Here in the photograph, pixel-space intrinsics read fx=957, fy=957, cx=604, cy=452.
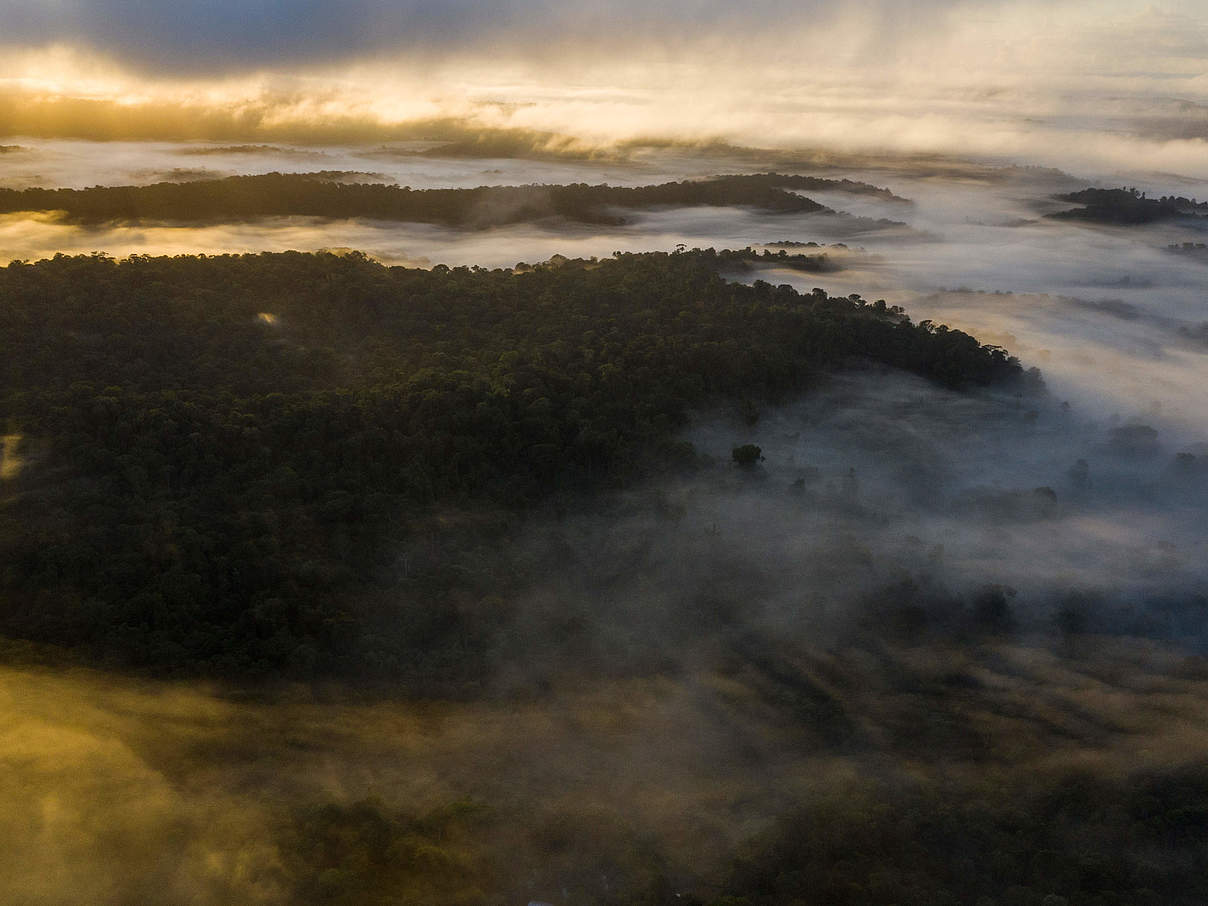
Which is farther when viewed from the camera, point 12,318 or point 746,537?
point 12,318

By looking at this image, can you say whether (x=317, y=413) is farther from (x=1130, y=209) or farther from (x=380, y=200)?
(x=1130, y=209)

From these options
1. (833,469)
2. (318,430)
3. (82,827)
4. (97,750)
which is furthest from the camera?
(833,469)

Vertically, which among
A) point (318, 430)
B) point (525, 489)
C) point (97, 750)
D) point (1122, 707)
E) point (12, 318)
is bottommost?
point (1122, 707)

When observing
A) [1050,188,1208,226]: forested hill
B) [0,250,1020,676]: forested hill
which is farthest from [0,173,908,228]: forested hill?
[1050,188,1208,226]: forested hill

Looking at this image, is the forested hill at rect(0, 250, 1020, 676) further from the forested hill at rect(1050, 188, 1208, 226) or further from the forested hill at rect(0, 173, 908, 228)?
the forested hill at rect(1050, 188, 1208, 226)

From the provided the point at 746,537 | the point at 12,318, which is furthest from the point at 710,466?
the point at 12,318

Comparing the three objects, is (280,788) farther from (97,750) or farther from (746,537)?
(746,537)

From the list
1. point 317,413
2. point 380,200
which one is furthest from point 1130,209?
point 317,413
